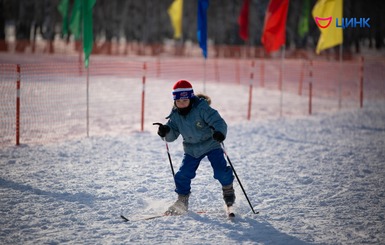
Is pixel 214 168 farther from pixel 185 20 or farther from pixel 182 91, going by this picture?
pixel 185 20

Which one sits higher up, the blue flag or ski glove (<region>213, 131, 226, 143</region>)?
the blue flag

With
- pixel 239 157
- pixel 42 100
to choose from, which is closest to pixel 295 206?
pixel 239 157

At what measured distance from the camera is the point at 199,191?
604cm

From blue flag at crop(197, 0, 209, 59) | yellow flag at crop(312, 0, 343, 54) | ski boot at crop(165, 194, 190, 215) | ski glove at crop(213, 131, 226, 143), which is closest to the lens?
ski glove at crop(213, 131, 226, 143)

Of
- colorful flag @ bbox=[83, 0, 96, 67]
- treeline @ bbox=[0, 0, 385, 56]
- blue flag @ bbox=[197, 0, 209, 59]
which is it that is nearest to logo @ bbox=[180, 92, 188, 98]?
colorful flag @ bbox=[83, 0, 96, 67]

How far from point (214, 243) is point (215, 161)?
1070mm

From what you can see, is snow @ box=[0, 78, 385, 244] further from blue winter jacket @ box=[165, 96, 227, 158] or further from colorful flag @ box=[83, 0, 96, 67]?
colorful flag @ box=[83, 0, 96, 67]

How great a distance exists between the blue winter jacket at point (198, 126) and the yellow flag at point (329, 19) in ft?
28.9

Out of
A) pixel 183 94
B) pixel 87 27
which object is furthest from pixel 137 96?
pixel 183 94

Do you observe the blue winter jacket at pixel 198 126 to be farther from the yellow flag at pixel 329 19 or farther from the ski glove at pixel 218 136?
the yellow flag at pixel 329 19

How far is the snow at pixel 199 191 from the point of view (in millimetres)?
4492

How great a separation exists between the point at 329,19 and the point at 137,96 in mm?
7737

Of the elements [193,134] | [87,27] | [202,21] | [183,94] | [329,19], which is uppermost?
[329,19]

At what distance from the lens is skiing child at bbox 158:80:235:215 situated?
4793mm
